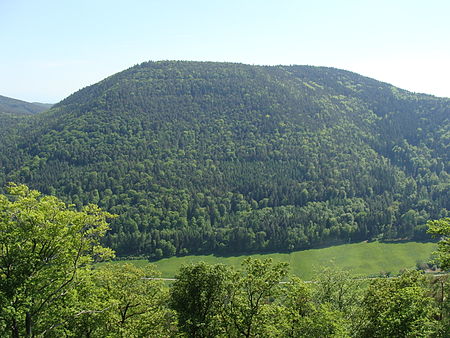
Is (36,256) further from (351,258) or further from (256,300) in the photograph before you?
(351,258)

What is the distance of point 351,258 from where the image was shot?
429 feet

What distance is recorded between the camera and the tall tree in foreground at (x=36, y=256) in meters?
20.4

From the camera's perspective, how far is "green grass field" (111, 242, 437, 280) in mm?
121312

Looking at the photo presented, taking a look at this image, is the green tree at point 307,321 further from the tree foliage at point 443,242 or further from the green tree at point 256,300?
the tree foliage at point 443,242

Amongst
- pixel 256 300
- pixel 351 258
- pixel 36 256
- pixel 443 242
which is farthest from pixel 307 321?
pixel 351 258

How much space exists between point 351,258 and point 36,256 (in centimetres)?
12922

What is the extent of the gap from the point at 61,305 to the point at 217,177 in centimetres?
17277

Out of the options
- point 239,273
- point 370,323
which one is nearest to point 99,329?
point 239,273

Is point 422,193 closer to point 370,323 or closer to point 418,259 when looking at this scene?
point 418,259

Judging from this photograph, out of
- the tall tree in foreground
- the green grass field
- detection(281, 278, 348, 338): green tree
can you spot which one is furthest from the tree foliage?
the green grass field

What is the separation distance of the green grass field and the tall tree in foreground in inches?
3973

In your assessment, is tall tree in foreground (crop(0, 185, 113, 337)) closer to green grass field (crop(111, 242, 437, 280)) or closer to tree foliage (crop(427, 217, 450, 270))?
tree foliage (crop(427, 217, 450, 270))

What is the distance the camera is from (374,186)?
18825 cm

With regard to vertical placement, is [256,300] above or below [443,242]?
below
